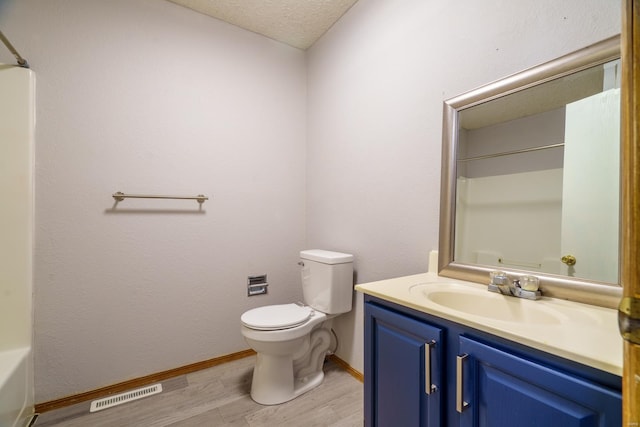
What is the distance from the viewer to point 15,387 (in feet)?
4.14

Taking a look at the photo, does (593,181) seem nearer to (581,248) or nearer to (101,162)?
(581,248)

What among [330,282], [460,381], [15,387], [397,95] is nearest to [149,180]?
[15,387]

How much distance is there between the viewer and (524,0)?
3.46ft

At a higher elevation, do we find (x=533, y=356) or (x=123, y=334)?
(x=533, y=356)

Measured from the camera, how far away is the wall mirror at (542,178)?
34.6 inches

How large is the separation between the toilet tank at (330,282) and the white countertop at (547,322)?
0.61m

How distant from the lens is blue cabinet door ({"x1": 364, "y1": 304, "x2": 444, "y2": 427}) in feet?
2.76

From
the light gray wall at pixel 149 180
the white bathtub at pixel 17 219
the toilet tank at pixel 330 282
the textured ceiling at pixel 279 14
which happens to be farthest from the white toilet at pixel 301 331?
the textured ceiling at pixel 279 14

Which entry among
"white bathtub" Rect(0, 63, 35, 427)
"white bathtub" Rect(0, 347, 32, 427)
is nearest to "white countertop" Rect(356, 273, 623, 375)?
"white bathtub" Rect(0, 347, 32, 427)

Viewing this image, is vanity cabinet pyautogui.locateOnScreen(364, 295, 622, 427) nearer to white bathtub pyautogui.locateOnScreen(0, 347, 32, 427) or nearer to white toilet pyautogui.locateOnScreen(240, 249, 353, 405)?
white toilet pyautogui.locateOnScreen(240, 249, 353, 405)

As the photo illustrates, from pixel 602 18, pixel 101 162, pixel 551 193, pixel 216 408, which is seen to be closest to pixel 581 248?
pixel 551 193

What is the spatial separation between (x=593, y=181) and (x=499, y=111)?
428 millimetres

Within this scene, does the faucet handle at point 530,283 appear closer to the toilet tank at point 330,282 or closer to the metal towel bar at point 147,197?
the toilet tank at point 330,282

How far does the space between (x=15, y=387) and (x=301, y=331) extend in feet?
4.36
